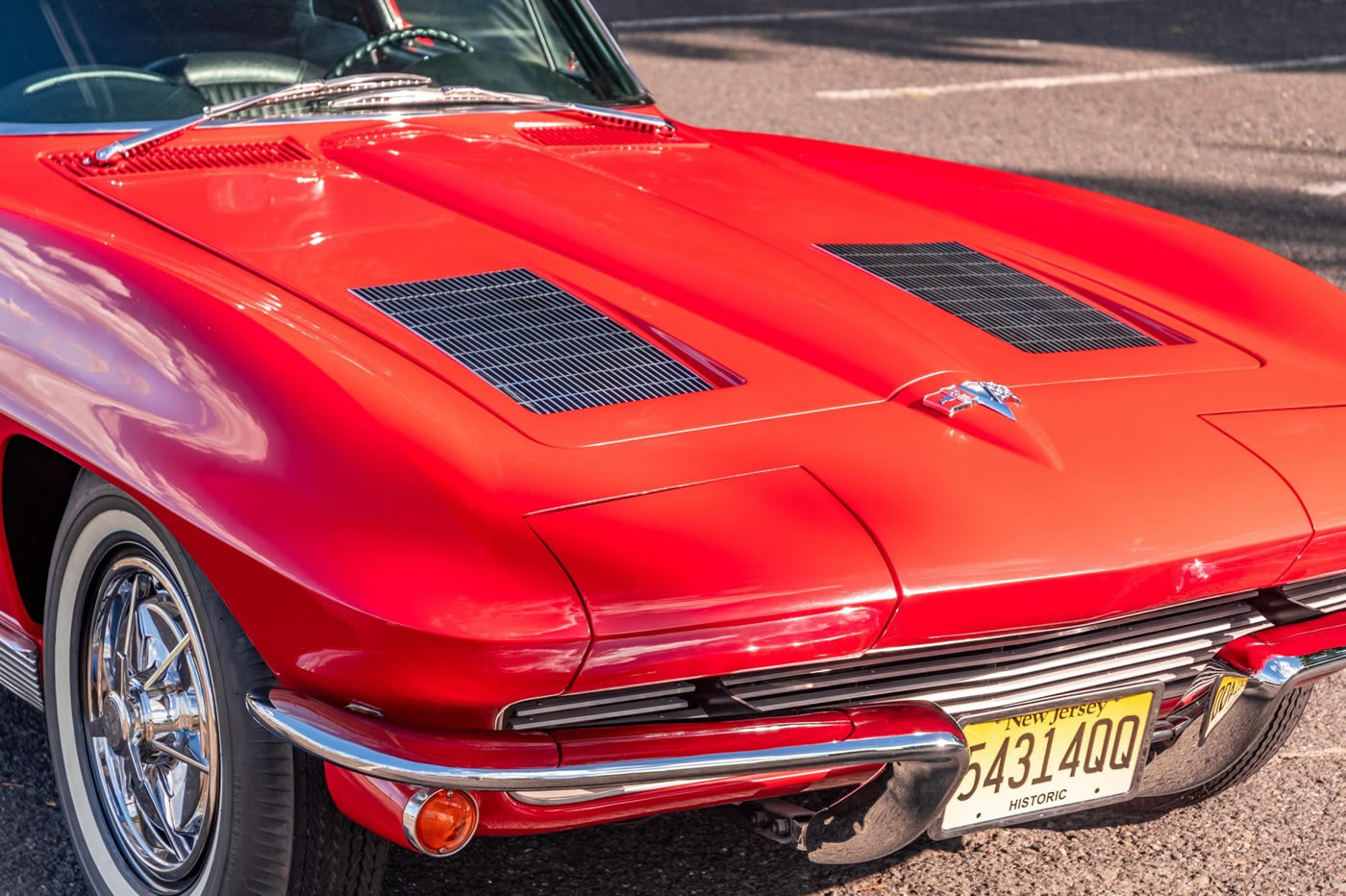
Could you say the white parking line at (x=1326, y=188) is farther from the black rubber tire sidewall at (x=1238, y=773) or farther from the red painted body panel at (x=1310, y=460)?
the red painted body panel at (x=1310, y=460)

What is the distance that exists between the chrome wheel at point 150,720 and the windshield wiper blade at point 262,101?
2.79 feet

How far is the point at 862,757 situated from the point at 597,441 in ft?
1.71

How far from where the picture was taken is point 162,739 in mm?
2242

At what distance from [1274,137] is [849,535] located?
7741 mm

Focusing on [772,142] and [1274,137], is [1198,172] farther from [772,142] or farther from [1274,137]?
[772,142]

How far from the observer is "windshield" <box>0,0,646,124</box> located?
2.92 m

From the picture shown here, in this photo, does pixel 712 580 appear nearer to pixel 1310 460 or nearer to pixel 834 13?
pixel 1310 460

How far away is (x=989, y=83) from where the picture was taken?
9812 millimetres

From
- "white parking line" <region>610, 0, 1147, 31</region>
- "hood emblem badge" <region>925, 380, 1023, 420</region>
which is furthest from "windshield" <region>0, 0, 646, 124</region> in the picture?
"white parking line" <region>610, 0, 1147, 31</region>

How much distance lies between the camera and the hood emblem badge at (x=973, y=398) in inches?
87.8

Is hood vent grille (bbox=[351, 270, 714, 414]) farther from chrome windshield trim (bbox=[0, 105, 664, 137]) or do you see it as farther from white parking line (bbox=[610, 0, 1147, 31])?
white parking line (bbox=[610, 0, 1147, 31])

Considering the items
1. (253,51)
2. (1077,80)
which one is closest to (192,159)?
(253,51)

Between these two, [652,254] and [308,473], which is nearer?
[308,473]

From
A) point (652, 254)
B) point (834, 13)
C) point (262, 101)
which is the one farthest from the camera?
point (834, 13)
